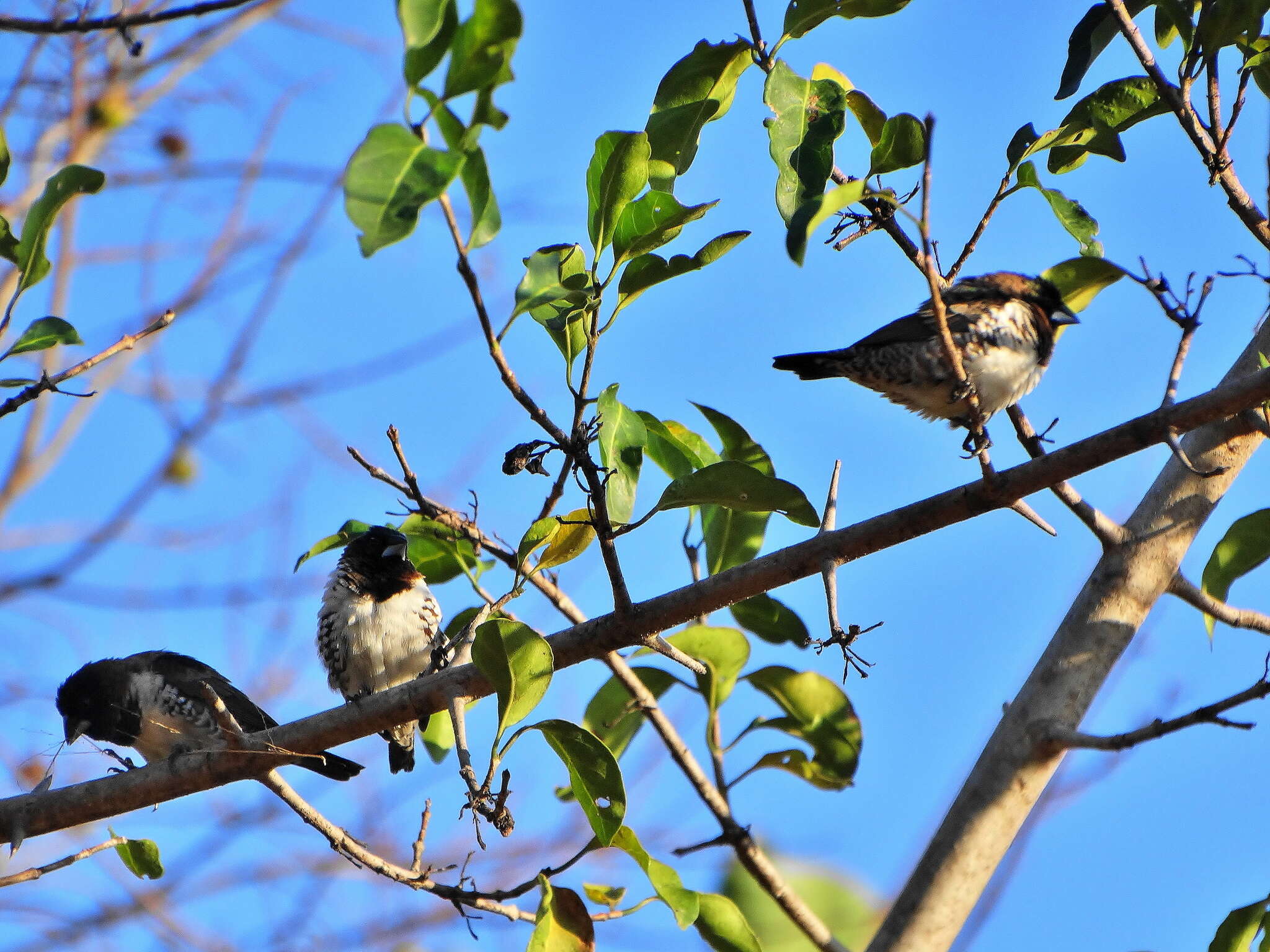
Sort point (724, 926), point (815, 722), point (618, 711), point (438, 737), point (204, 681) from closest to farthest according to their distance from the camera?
point (724, 926) < point (815, 722) < point (618, 711) < point (438, 737) < point (204, 681)

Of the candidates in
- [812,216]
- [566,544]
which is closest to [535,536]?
[566,544]

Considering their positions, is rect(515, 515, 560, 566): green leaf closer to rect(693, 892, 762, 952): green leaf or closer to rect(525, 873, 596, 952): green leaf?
rect(525, 873, 596, 952): green leaf

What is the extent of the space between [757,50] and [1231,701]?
148 centimetres

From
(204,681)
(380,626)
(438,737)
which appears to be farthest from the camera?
(380,626)

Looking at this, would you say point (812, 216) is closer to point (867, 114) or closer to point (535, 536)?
point (535, 536)

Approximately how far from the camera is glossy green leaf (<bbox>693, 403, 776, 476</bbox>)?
2.79m

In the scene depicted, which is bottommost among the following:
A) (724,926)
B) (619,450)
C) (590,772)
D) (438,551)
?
(724,926)

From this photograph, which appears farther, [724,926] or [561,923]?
[724,926]

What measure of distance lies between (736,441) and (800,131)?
861mm

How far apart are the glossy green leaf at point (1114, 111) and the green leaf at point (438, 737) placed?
2.26m

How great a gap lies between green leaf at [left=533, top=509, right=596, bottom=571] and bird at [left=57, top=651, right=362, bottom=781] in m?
2.53

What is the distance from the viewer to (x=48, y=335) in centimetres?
255

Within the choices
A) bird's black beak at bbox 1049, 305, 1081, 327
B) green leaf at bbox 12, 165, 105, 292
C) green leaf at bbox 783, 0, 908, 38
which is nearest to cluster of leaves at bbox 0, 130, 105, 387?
green leaf at bbox 12, 165, 105, 292

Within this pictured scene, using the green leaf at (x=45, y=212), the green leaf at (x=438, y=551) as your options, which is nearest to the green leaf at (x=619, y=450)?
the green leaf at (x=438, y=551)
